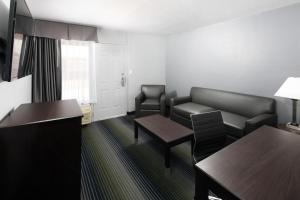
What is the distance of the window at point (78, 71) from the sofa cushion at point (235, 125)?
311cm

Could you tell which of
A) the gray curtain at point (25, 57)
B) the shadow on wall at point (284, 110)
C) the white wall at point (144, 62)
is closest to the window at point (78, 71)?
the white wall at point (144, 62)

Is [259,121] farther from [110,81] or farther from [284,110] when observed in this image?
[110,81]

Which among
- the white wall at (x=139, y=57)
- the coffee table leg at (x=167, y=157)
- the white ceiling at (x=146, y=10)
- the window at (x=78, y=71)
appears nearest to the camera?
the coffee table leg at (x=167, y=157)

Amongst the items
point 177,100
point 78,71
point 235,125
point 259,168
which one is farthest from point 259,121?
point 78,71

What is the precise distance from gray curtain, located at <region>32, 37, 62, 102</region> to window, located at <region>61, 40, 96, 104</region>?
0.17m

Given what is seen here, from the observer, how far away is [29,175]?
3.90 feet

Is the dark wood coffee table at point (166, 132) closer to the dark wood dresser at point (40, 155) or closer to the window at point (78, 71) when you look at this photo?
the dark wood dresser at point (40, 155)

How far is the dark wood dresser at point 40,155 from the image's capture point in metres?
1.11

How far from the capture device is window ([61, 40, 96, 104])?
11.8 ft

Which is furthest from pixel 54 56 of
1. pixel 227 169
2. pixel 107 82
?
pixel 227 169

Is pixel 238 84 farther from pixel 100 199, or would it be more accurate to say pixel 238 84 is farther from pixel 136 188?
pixel 100 199

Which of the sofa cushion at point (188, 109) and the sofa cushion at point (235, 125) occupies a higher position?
the sofa cushion at point (188, 109)

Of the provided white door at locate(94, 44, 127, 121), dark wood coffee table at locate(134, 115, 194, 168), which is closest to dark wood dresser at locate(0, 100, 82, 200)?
dark wood coffee table at locate(134, 115, 194, 168)

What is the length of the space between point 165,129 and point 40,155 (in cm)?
169
